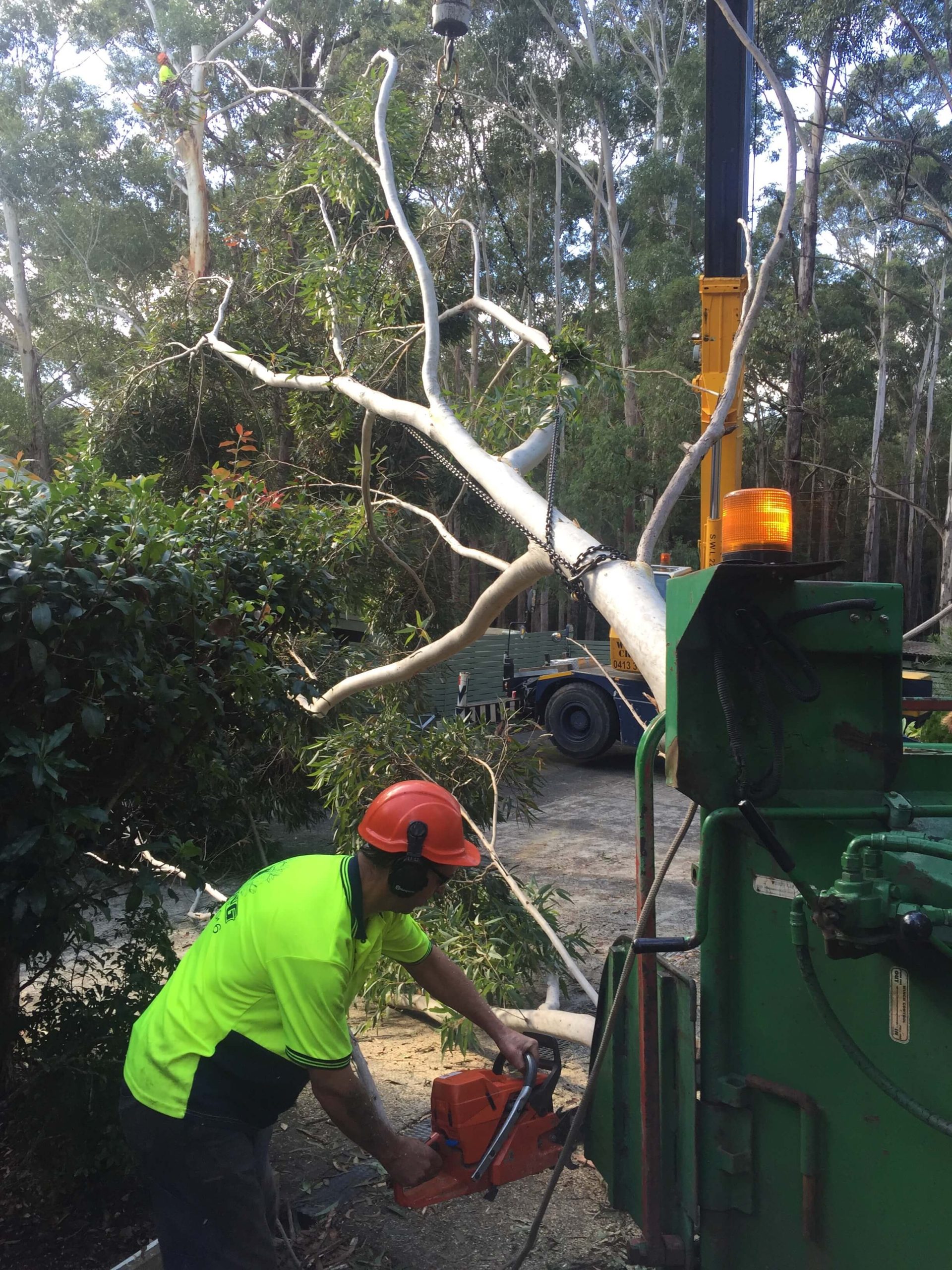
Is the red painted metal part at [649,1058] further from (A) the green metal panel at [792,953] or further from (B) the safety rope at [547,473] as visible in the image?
(B) the safety rope at [547,473]

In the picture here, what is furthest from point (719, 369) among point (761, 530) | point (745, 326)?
point (761, 530)

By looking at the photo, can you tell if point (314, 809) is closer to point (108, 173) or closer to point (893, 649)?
point (893, 649)

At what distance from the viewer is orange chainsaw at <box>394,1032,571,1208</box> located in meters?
2.32

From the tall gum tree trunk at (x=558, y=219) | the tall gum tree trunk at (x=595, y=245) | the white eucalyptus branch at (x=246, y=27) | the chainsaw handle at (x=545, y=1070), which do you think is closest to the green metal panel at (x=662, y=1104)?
the chainsaw handle at (x=545, y=1070)

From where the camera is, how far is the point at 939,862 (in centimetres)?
190

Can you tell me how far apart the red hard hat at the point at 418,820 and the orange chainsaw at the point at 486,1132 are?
564 millimetres

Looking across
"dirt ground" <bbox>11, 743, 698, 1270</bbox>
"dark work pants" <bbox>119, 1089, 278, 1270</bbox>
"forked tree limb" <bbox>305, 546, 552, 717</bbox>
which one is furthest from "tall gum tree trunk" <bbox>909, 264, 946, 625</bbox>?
"dark work pants" <bbox>119, 1089, 278, 1270</bbox>

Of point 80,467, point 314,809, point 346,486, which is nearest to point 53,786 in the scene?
point 80,467

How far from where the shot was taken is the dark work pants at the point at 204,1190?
2.22 m

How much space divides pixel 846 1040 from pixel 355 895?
1064mm

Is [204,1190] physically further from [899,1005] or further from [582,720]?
[582,720]

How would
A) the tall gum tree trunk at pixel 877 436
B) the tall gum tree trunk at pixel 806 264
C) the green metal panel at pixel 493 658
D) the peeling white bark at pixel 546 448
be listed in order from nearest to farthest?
1. the peeling white bark at pixel 546 448
2. the green metal panel at pixel 493 658
3. the tall gum tree trunk at pixel 806 264
4. the tall gum tree trunk at pixel 877 436

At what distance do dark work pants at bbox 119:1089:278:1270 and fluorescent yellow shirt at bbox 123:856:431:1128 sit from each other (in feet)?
0.13

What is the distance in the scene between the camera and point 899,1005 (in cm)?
190
